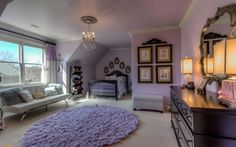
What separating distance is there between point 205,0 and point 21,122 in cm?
437

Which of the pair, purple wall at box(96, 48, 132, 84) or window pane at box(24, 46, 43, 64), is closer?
window pane at box(24, 46, 43, 64)

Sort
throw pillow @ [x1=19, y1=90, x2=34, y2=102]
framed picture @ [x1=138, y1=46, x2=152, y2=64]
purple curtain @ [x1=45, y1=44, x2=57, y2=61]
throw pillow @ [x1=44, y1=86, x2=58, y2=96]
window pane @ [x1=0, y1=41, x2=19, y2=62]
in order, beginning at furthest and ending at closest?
purple curtain @ [x1=45, y1=44, x2=57, y2=61] < throw pillow @ [x1=44, y1=86, x2=58, y2=96] < framed picture @ [x1=138, y1=46, x2=152, y2=64] < window pane @ [x1=0, y1=41, x2=19, y2=62] < throw pillow @ [x1=19, y1=90, x2=34, y2=102]

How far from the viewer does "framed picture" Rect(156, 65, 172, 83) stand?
14.1ft

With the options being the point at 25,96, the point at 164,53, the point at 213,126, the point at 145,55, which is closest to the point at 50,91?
the point at 25,96

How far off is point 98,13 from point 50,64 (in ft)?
11.0

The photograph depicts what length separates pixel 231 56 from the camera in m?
1.09

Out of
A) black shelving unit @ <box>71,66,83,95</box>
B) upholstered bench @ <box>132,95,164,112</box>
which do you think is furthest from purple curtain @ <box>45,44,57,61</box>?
upholstered bench @ <box>132,95,164,112</box>

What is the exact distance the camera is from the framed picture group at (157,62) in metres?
4.30

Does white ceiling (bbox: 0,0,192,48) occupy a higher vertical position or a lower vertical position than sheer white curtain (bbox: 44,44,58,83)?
higher

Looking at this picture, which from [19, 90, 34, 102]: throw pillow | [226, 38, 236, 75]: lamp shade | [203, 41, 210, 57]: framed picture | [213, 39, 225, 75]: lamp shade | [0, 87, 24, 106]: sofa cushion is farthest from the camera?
[19, 90, 34, 102]: throw pillow

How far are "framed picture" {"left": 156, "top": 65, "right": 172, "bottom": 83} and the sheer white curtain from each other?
3904mm

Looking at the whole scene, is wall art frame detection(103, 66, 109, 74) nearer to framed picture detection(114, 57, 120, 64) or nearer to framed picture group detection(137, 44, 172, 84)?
framed picture detection(114, 57, 120, 64)

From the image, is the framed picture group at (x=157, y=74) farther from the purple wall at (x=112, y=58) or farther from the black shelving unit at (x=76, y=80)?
the purple wall at (x=112, y=58)

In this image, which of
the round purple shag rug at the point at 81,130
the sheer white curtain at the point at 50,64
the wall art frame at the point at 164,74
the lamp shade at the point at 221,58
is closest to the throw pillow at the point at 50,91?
the sheer white curtain at the point at 50,64
